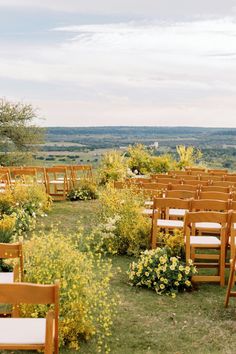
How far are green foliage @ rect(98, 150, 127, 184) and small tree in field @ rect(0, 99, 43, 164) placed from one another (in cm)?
2429

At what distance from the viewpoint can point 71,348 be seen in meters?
5.84

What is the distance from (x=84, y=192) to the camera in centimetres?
1695

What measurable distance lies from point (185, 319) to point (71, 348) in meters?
1.42

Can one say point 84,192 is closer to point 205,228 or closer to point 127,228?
point 127,228

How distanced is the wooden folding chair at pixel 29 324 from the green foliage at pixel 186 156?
1672 centimetres

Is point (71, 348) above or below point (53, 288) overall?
below

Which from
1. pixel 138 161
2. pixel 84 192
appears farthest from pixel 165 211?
pixel 138 161

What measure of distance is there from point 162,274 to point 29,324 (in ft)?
10.3

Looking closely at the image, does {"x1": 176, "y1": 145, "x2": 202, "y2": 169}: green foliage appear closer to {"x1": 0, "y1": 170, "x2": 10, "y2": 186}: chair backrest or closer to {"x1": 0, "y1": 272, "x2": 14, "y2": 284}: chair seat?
{"x1": 0, "y1": 170, "x2": 10, "y2": 186}: chair backrest

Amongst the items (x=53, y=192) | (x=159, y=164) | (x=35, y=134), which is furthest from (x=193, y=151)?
(x=35, y=134)

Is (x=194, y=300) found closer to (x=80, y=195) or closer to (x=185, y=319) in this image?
(x=185, y=319)

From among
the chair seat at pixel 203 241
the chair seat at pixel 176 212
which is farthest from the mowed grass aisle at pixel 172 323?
the chair seat at pixel 176 212

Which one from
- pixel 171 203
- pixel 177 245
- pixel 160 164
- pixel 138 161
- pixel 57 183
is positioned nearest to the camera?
pixel 177 245

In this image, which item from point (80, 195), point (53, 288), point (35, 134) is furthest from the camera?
point (35, 134)
